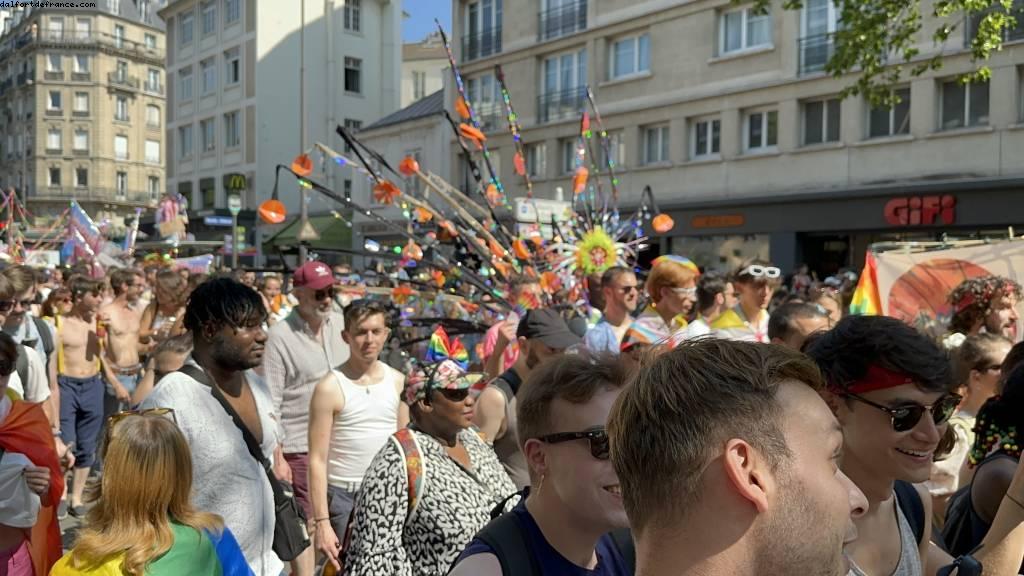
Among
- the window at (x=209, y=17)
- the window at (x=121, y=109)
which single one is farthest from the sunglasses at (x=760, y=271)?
the window at (x=121, y=109)

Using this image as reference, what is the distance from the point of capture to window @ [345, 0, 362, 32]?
43688mm

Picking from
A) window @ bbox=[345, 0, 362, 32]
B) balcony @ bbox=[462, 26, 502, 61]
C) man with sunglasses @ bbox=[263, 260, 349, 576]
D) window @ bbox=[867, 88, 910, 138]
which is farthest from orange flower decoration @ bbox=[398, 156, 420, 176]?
window @ bbox=[345, 0, 362, 32]

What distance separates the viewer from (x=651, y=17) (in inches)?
998

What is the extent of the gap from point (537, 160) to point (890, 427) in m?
26.8

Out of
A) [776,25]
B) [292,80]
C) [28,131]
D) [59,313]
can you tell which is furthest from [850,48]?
[28,131]

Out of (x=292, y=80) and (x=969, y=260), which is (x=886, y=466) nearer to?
(x=969, y=260)

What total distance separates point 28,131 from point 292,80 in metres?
44.6

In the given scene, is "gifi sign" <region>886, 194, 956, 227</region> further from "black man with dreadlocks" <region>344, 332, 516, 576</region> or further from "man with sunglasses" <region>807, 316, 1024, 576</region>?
"man with sunglasses" <region>807, 316, 1024, 576</region>

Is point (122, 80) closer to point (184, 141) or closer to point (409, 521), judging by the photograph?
point (184, 141)

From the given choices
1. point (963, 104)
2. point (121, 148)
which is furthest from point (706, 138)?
point (121, 148)

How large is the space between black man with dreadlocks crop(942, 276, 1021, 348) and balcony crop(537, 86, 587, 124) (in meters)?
21.4

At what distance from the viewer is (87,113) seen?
7512cm

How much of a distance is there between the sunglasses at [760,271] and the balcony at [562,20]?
864 inches

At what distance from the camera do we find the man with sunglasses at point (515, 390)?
422cm
